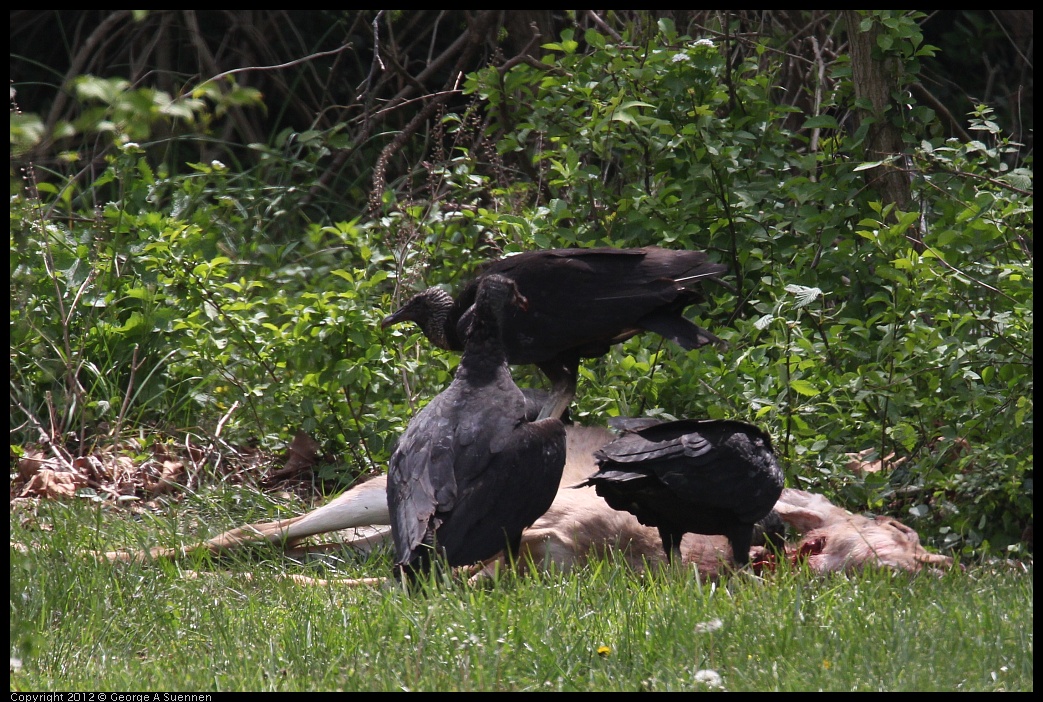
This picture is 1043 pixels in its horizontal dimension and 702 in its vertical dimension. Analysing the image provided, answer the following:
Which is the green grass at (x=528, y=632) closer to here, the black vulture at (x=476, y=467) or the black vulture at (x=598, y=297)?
the black vulture at (x=476, y=467)

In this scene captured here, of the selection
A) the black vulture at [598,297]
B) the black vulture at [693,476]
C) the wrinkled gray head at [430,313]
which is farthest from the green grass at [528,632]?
the wrinkled gray head at [430,313]

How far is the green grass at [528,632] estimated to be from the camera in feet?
9.55

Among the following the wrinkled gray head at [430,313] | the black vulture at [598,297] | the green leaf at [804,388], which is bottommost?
the green leaf at [804,388]

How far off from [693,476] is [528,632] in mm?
943

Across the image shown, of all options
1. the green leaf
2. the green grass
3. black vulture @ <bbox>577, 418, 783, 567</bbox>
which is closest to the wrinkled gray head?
black vulture @ <bbox>577, 418, 783, 567</bbox>

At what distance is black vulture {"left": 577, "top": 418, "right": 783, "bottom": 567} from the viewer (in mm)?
3818

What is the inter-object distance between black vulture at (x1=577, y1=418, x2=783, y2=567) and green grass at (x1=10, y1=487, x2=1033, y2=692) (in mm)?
216

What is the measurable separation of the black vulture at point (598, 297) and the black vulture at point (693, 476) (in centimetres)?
37

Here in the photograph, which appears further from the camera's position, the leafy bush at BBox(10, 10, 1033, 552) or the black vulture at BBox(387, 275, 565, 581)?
the leafy bush at BBox(10, 10, 1033, 552)

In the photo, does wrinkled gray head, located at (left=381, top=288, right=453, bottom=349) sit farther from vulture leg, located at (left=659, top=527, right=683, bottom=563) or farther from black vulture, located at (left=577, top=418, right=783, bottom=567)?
vulture leg, located at (left=659, top=527, right=683, bottom=563)

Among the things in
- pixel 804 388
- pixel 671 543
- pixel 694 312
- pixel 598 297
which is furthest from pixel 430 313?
pixel 694 312

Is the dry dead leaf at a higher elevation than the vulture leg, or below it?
below

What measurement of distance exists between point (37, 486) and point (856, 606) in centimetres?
376

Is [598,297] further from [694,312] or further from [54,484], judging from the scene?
[54,484]
